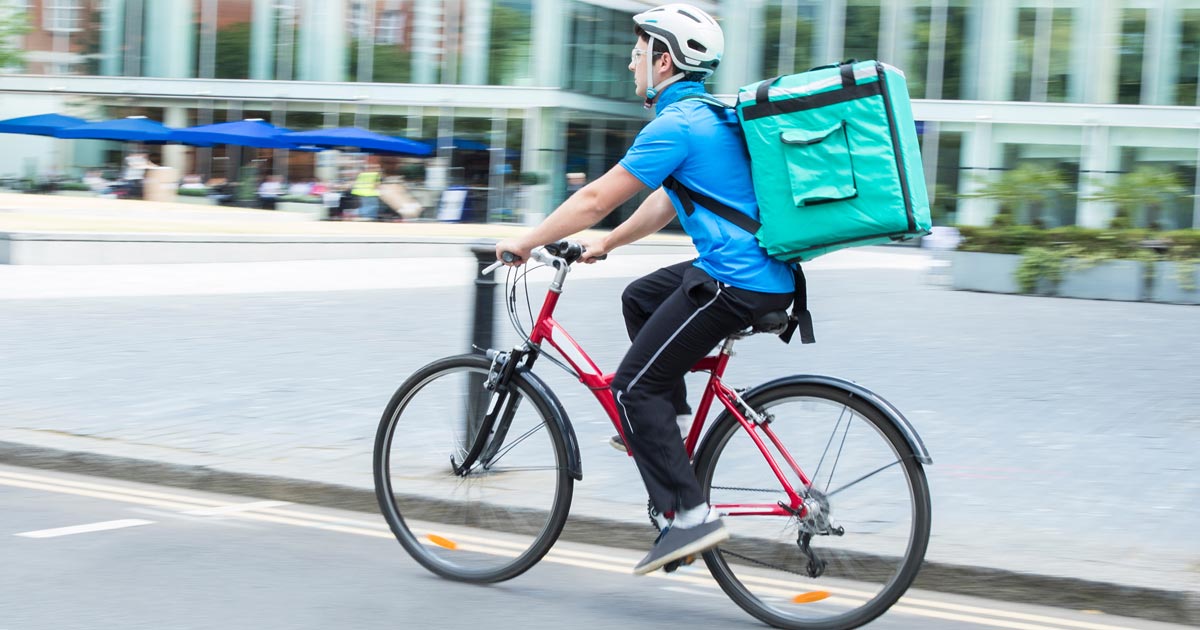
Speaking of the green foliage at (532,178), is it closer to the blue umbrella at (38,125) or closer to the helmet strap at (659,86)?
the blue umbrella at (38,125)

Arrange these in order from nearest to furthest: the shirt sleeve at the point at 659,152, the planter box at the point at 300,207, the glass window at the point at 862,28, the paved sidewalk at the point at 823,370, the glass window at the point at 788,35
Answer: the shirt sleeve at the point at 659,152, the paved sidewalk at the point at 823,370, the planter box at the point at 300,207, the glass window at the point at 862,28, the glass window at the point at 788,35

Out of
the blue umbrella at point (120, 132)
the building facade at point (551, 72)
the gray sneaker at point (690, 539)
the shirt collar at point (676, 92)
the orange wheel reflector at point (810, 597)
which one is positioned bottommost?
the orange wheel reflector at point (810, 597)

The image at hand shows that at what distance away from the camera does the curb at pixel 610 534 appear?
169 inches

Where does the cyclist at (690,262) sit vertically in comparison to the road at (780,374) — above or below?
above

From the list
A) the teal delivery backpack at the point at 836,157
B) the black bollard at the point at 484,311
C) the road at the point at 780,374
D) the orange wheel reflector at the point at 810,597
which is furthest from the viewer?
the black bollard at the point at 484,311

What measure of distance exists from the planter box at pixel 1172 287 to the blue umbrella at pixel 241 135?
2178 cm

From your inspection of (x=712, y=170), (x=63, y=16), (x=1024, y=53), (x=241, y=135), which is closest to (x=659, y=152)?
(x=712, y=170)

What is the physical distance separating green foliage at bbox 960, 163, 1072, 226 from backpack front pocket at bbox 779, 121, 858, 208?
14.9 m

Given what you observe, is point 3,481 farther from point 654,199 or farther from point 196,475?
point 654,199

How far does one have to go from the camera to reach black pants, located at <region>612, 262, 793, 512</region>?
396 cm

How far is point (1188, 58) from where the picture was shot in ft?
102

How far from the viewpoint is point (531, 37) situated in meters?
35.4

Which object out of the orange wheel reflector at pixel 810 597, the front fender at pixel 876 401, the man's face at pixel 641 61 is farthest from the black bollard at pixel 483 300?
the orange wheel reflector at pixel 810 597

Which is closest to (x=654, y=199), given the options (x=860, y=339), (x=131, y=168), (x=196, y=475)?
(x=196, y=475)
